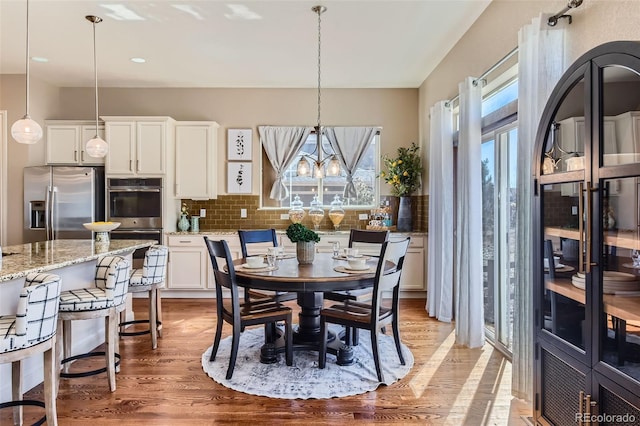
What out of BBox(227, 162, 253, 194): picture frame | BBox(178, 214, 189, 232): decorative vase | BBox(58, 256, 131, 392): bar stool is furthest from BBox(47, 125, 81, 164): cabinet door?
BBox(58, 256, 131, 392): bar stool

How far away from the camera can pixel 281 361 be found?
3.17 metres

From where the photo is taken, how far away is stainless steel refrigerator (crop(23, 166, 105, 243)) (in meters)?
4.94

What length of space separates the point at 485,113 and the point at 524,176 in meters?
1.46

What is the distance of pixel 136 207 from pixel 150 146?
833mm

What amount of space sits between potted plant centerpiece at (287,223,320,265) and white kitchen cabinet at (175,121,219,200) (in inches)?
104

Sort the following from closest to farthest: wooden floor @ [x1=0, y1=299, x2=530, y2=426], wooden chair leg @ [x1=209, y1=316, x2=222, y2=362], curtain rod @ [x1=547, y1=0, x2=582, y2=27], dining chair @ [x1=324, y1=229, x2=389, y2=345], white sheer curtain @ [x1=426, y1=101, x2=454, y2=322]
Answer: curtain rod @ [x1=547, y1=0, x2=582, y2=27] < wooden floor @ [x1=0, y1=299, x2=530, y2=426] < wooden chair leg @ [x1=209, y1=316, x2=222, y2=362] < dining chair @ [x1=324, y1=229, x2=389, y2=345] < white sheer curtain @ [x1=426, y1=101, x2=454, y2=322]

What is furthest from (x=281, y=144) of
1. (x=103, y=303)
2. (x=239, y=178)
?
(x=103, y=303)

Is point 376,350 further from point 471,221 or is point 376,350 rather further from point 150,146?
point 150,146

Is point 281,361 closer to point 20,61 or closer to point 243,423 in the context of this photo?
point 243,423

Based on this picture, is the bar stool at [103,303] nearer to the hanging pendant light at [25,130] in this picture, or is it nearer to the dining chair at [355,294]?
the hanging pendant light at [25,130]

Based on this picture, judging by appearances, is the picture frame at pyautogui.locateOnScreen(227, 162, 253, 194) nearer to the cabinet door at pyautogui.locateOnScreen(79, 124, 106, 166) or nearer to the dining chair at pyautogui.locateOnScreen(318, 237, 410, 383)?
the cabinet door at pyautogui.locateOnScreen(79, 124, 106, 166)

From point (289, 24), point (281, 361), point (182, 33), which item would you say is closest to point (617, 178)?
point (281, 361)

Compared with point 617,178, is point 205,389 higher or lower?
lower

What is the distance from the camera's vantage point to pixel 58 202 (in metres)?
4.94
